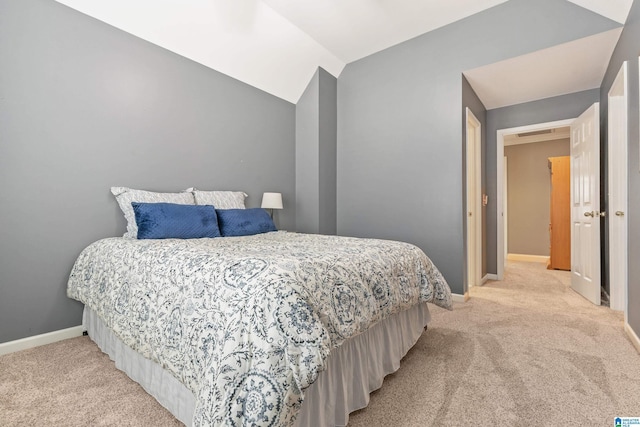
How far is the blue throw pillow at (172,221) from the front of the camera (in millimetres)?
2199

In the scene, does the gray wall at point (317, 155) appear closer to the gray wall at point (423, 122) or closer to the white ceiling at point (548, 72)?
the gray wall at point (423, 122)

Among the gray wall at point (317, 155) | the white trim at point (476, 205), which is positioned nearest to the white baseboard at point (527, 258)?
the white trim at point (476, 205)

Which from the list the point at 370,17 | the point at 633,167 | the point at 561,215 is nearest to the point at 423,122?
the point at 370,17

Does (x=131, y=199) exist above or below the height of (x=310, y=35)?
below

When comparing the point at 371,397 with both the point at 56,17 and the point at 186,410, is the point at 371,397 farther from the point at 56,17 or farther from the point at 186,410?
the point at 56,17

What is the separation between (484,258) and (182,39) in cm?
451

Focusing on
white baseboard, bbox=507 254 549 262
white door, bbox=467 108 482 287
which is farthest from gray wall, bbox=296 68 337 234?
white baseboard, bbox=507 254 549 262

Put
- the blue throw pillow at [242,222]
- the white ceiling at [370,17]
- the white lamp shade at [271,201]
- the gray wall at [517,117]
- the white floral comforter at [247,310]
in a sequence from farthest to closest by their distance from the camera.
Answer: the gray wall at [517,117], the white lamp shade at [271,201], the white ceiling at [370,17], the blue throw pillow at [242,222], the white floral comforter at [247,310]

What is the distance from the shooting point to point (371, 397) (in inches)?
60.3

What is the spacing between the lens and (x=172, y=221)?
228 cm

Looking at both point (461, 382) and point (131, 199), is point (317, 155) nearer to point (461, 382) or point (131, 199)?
point (131, 199)

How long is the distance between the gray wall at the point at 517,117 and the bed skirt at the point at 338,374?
10.1 feet

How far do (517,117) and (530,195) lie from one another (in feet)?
8.40

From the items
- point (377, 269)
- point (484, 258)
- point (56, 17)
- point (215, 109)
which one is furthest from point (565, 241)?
point (56, 17)
